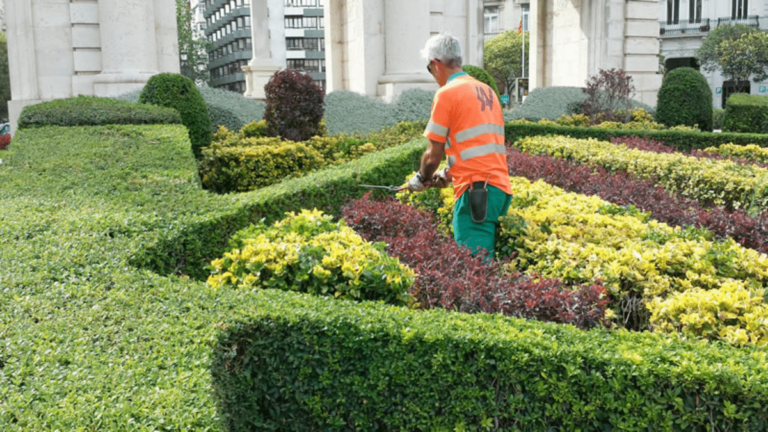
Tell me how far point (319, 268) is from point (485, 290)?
1028 mm

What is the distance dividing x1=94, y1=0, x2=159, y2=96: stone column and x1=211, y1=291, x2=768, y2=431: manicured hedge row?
12.7m

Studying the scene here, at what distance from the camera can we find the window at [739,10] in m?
53.4

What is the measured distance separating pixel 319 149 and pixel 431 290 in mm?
7262

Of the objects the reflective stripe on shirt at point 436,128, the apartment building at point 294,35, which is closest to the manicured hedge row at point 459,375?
the reflective stripe on shirt at point 436,128

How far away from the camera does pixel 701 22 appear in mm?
54375

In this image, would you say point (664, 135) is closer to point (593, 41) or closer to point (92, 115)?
point (593, 41)

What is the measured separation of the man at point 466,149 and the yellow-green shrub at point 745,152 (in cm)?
684

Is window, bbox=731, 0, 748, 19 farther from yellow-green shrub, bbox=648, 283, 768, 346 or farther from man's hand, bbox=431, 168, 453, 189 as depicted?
yellow-green shrub, bbox=648, 283, 768, 346

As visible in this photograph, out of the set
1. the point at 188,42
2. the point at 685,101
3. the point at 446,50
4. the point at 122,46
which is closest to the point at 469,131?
the point at 446,50

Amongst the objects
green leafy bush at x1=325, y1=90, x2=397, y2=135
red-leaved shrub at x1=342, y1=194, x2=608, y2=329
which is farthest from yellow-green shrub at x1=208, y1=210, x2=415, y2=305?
green leafy bush at x1=325, y1=90, x2=397, y2=135

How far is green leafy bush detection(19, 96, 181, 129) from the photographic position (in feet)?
32.1

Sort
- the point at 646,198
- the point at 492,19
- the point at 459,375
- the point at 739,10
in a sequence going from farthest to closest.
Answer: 1. the point at 492,19
2. the point at 739,10
3. the point at 646,198
4. the point at 459,375

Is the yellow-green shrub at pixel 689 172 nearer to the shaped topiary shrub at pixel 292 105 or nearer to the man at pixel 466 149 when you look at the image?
the man at pixel 466 149

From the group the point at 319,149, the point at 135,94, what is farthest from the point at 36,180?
the point at 135,94
